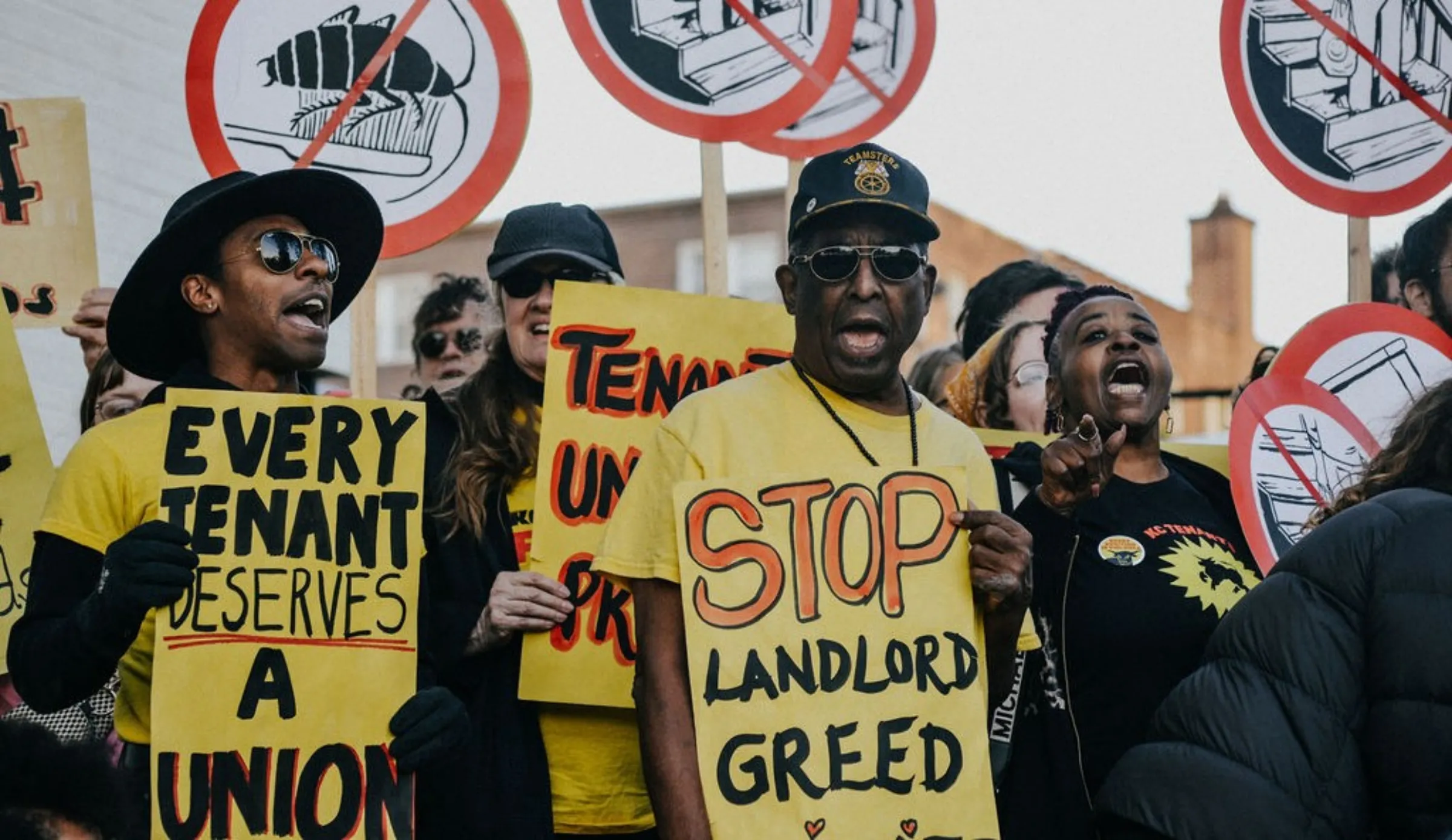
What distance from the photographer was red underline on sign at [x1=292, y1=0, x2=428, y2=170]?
4598mm

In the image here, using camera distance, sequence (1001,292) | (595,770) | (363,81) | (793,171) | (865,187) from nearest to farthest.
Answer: (865,187)
(595,770)
(363,81)
(793,171)
(1001,292)

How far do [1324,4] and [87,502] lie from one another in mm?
4142

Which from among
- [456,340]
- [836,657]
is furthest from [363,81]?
[836,657]

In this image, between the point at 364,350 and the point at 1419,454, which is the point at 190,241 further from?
the point at 1419,454

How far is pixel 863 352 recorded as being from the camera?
3617mm

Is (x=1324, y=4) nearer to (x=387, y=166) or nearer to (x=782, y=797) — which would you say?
(x=387, y=166)

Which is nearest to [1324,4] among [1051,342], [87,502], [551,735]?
[1051,342]

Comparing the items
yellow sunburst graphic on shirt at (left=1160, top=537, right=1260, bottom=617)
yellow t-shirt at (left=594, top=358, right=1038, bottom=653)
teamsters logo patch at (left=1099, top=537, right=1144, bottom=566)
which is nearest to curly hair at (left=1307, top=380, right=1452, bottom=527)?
yellow sunburst graphic on shirt at (left=1160, top=537, right=1260, bottom=617)

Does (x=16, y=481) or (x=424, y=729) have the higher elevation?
(x=16, y=481)

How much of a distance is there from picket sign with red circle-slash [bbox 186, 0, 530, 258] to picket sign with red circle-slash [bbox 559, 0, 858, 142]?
10.6 inches

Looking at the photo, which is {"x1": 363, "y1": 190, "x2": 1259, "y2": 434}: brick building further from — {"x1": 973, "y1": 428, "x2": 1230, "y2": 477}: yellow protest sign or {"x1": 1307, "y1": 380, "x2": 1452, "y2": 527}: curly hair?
{"x1": 1307, "y1": 380, "x2": 1452, "y2": 527}: curly hair

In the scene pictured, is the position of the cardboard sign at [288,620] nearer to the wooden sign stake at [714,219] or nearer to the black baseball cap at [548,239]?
the black baseball cap at [548,239]

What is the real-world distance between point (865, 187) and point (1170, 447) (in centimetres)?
167

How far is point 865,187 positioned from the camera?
364cm
